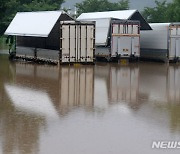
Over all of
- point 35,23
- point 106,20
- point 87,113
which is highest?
point 106,20

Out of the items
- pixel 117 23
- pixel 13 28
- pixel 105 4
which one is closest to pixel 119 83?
pixel 117 23

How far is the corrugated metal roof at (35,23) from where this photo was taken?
2747 centimetres

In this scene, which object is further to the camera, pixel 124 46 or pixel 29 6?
pixel 29 6

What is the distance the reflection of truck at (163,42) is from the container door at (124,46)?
263cm

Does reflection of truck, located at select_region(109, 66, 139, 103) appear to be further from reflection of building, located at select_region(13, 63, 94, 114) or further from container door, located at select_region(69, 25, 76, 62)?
container door, located at select_region(69, 25, 76, 62)

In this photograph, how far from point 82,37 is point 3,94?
11813 millimetres

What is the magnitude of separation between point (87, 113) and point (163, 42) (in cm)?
1905

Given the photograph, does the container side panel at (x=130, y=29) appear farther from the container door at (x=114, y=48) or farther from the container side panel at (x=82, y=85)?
the container side panel at (x=82, y=85)

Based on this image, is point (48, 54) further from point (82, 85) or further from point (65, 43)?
point (82, 85)

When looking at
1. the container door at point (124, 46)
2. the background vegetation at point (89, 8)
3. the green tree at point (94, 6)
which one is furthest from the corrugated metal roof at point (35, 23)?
the green tree at point (94, 6)

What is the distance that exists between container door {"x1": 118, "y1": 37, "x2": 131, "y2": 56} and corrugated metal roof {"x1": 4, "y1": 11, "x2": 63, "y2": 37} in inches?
173

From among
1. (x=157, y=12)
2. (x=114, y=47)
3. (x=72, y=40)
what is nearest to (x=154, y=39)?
(x=114, y=47)

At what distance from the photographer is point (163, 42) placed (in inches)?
1196

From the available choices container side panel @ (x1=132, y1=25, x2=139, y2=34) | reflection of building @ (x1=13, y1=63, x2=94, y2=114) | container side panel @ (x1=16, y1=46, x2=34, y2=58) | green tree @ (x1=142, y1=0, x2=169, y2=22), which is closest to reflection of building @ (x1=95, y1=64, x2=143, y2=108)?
reflection of building @ (x1=13, y1=63, x2=94, y2=114)
